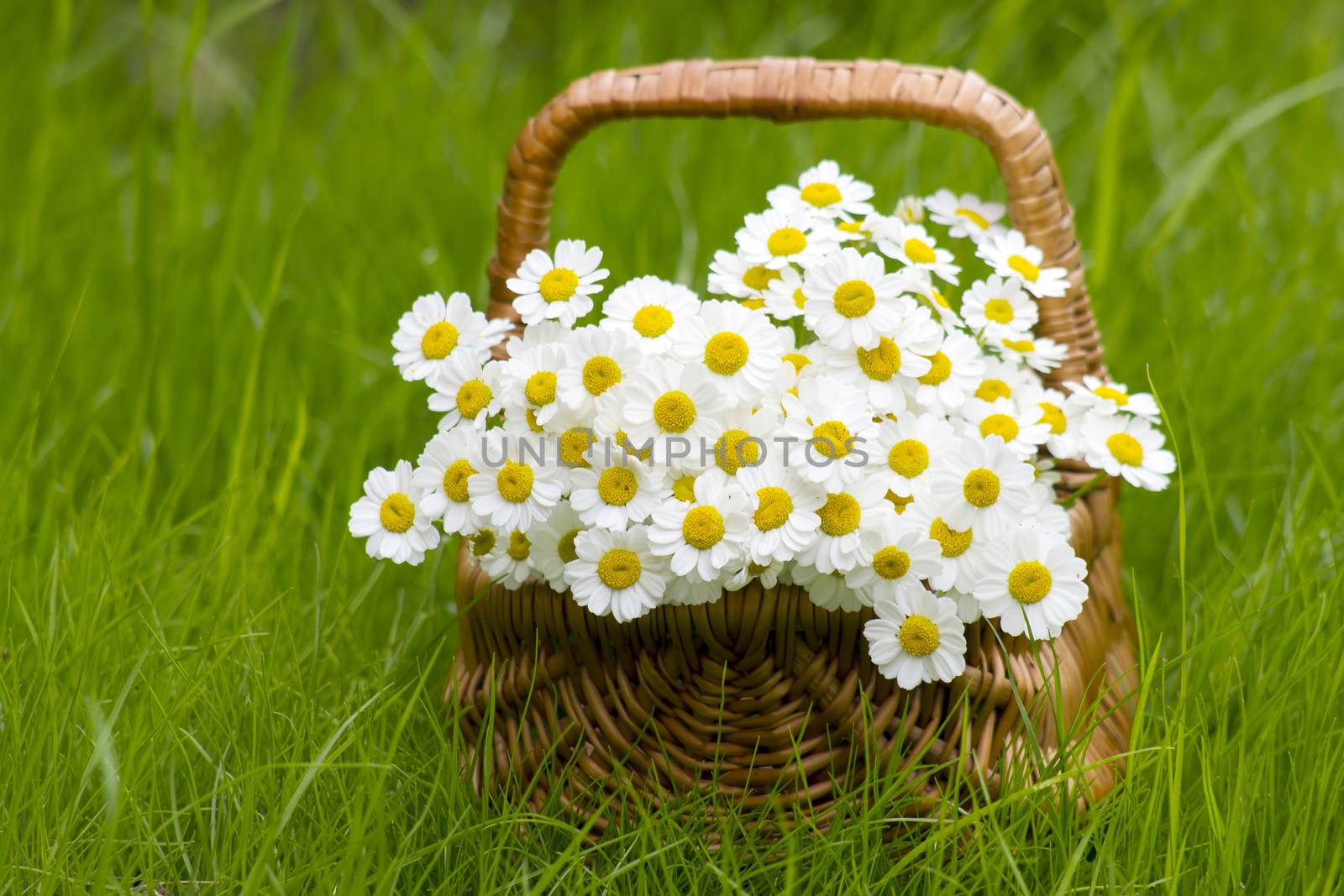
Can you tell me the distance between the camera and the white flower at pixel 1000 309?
1.09 meters

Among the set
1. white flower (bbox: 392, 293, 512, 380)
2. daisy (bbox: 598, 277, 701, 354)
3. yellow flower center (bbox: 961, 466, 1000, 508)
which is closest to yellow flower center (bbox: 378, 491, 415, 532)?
white flower (bbox: 392, 293, 512, 380)

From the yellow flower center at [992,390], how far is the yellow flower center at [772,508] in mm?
262

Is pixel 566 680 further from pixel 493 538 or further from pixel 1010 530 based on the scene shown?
pixel 1010 530

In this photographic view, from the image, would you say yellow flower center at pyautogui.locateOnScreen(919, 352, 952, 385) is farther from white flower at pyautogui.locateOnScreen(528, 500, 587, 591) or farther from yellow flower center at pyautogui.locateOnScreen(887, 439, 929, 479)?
white flower at pyautogui.locateOnScreen(528, 500, 587, 591)

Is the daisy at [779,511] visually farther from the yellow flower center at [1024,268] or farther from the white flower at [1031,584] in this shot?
the yellow flower center at [1024,268]

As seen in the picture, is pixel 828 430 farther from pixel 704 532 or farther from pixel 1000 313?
pixel 1000 313

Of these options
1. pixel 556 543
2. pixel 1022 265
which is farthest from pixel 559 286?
pixel 1022 265

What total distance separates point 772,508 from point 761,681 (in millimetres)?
143

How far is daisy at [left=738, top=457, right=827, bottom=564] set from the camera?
87 centimetres

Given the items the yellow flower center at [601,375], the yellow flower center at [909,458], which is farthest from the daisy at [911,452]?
the yellow flower center at [601,375]

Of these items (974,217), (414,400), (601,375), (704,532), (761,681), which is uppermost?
(974,217)

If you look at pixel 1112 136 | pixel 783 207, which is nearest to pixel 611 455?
pixel 783 207

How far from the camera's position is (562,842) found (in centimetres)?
101

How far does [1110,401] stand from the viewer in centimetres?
109
